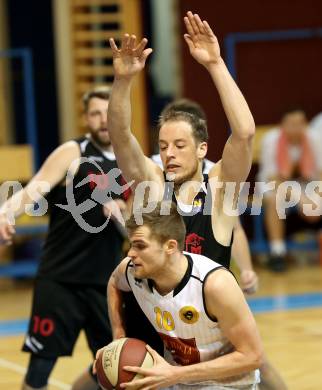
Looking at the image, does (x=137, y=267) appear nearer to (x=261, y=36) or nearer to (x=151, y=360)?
(x=151, y=360)

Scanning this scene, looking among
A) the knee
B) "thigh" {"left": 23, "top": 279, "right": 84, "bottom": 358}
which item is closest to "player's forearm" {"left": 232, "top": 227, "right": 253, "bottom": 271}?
"thigh" {"left": 23, "top": 279, "right": 84, "bottom": 358}

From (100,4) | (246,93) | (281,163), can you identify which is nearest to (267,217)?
(281,163)

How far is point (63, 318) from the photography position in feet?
17.1

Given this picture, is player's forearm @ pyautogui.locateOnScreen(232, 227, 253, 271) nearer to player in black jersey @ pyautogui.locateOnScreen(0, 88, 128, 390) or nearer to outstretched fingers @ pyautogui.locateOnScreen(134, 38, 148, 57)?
player in black jersey @ pyautogui.locateOnScreen(0, 88, 128, 390)

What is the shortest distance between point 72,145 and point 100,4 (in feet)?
18.4

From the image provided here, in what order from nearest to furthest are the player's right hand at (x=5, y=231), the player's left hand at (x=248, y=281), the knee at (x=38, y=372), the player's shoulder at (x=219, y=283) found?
the player's shoulder at (x=219, y=283) < the player's right hand at (x=5, y=231) < the player's left hand at (x=248, y=281) < the knee at (x=38, y=372)

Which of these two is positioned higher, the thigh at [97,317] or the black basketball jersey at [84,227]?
the black basketball jersey at [84,227]

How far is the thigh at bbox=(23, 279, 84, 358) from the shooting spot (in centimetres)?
519

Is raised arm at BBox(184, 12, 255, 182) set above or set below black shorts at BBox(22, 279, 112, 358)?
above

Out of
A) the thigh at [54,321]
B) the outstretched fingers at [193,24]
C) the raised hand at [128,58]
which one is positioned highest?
the outstretched fingers at [193,24]

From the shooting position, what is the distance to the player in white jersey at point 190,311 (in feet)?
11.9

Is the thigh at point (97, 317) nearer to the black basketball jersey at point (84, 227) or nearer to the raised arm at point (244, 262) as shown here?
the black basketball jersey at point (84, 227)

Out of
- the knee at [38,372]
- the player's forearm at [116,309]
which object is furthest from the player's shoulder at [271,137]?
the player's forearm at [116,309]

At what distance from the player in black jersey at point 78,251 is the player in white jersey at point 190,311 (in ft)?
4.54
